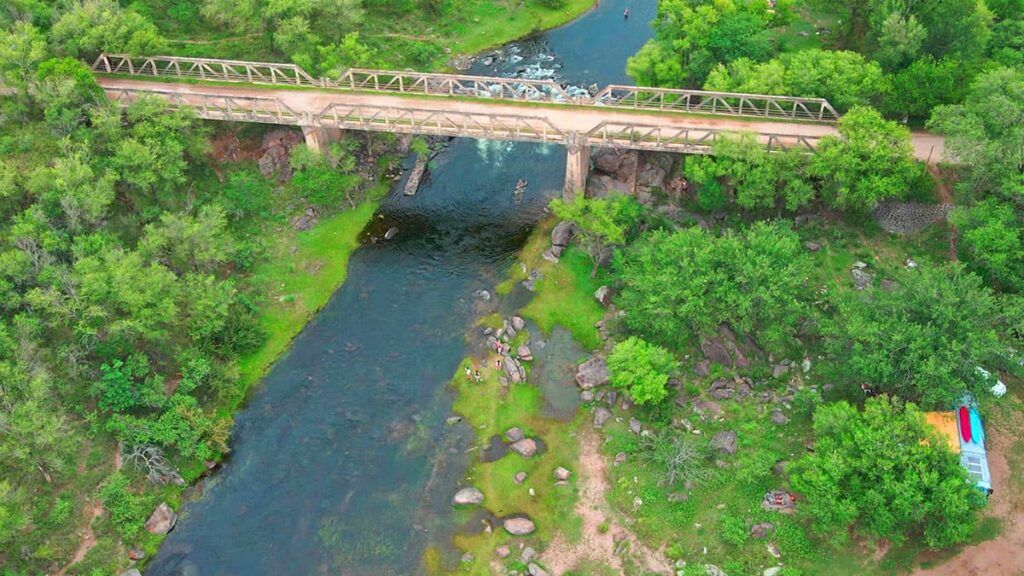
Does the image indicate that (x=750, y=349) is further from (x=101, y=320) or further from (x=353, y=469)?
(x=101, y=320)

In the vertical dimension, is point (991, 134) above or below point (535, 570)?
above

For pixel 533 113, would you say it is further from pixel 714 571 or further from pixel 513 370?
pixel 714 571

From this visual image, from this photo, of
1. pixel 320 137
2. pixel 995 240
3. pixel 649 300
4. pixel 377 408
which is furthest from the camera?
pixel 320 137

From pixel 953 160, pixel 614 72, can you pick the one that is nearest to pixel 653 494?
pixel 953 160

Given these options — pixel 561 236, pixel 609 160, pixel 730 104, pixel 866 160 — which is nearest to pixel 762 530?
pixel 866 160

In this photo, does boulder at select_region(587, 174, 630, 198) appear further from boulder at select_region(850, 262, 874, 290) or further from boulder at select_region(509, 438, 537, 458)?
boulder at select_region(509, 438, 537, 458)

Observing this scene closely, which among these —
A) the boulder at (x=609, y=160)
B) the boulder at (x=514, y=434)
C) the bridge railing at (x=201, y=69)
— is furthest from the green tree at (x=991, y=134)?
the bridge railing at (x=201, y=69)
